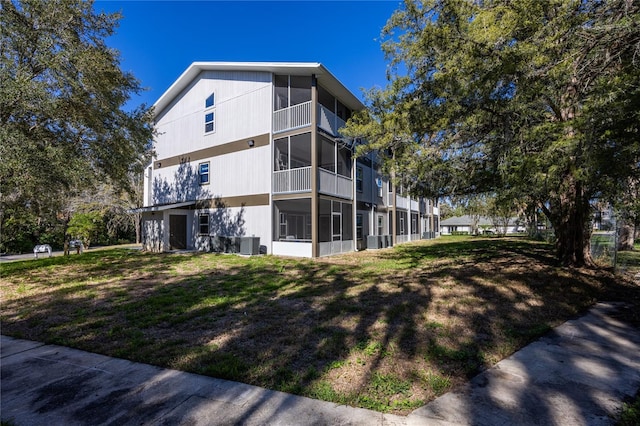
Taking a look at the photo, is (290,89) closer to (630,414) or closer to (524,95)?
(524,95)

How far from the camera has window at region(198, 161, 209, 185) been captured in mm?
17516

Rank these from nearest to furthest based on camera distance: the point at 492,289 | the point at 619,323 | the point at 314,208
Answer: the point at 619,323 < the point at 492,289 < the point at 314,208

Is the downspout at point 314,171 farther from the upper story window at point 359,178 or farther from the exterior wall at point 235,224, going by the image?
the upper story window at point 359,178

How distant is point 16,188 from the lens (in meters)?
9.43

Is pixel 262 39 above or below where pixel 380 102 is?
above

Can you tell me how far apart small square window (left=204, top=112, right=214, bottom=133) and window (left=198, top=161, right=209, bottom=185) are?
195 cm

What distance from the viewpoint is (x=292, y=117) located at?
14.5 metres

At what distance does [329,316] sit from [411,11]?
736 cm

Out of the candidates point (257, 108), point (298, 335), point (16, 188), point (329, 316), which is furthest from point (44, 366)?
point (257, 108)

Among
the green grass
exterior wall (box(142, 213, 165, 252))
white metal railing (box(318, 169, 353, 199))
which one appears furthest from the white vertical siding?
the green grass

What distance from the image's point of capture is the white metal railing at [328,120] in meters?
14.6

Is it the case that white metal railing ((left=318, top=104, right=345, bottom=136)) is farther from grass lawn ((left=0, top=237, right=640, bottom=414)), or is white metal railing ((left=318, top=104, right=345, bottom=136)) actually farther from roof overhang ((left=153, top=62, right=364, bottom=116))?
grass lawn ((left=0, top=237, right=640, bottom=414))

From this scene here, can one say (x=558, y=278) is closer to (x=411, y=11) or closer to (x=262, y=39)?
(x=411, y=11)

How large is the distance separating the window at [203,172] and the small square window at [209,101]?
3.34 meters
